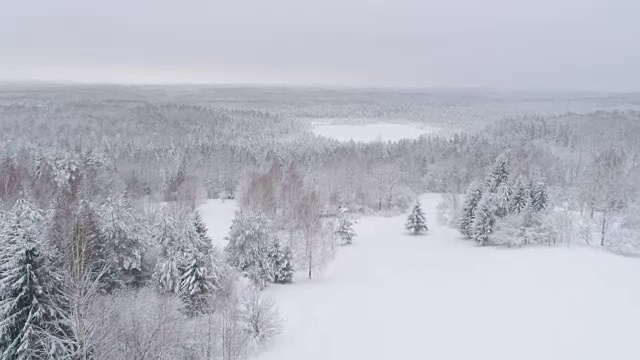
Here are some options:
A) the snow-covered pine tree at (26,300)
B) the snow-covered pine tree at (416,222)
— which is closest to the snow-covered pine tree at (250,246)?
the snow-covered pine tree at (26,300)

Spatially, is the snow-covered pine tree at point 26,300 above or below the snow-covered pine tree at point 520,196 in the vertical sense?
above

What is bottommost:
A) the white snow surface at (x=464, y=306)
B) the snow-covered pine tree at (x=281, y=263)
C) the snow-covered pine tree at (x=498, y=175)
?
the white snow surface at (x=464, y=306)

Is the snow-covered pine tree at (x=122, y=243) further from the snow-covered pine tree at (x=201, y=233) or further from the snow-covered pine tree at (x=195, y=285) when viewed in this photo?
the snow-covered pine tree at (x=201, y=233)

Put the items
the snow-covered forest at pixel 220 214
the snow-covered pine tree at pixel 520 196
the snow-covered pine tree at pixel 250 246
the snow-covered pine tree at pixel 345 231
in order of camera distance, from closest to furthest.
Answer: the snow-covered forest at pixel 220 214 → the snow-covered pine tree at pixel 250 246 → the snow-covered pine tree at pixel 520 196 → the snow-covered pine tree at pixel 345 231

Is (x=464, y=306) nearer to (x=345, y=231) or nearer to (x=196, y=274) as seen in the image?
(x=196, y=274)

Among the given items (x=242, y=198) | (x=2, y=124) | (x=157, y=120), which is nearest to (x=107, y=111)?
(x=157, y=120)
